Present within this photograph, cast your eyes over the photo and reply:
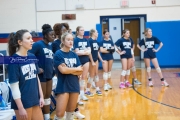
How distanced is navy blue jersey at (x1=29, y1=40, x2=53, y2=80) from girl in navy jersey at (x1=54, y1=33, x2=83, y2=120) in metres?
0.54

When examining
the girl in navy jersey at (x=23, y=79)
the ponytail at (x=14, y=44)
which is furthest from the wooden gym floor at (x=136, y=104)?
the ponytail at (x=14, y=44)

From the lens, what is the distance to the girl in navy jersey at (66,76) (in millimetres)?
3996

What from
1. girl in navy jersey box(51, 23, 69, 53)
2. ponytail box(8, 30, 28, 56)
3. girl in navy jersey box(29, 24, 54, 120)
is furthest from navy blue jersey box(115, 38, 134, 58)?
ponytail box(8, 30, 28, 56)

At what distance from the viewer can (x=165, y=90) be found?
24.9 ft

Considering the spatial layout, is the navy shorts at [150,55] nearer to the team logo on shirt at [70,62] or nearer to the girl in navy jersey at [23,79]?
the team logo on shirt at [70,62]

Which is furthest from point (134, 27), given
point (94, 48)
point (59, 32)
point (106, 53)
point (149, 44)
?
point (59, 32)

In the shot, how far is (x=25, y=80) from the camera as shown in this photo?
312 cm

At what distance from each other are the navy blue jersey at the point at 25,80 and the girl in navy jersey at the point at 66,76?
794 mm

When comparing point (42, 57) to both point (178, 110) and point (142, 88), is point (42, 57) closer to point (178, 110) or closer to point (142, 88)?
point (178, 110)

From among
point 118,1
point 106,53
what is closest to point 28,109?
point 106,53

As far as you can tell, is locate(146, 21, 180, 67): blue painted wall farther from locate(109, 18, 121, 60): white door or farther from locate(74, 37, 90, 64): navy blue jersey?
locate(74, 37, 90, 64): navy blue jersey

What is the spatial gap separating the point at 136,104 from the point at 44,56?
A: 263cm

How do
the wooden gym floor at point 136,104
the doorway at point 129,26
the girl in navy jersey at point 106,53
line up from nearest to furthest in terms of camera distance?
the wooden gym floor at point 136,104 → the girl in navy jersey at point 106,53 → the doorway at point 129,26

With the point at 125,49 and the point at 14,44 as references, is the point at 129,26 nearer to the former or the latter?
the point at 125,49
